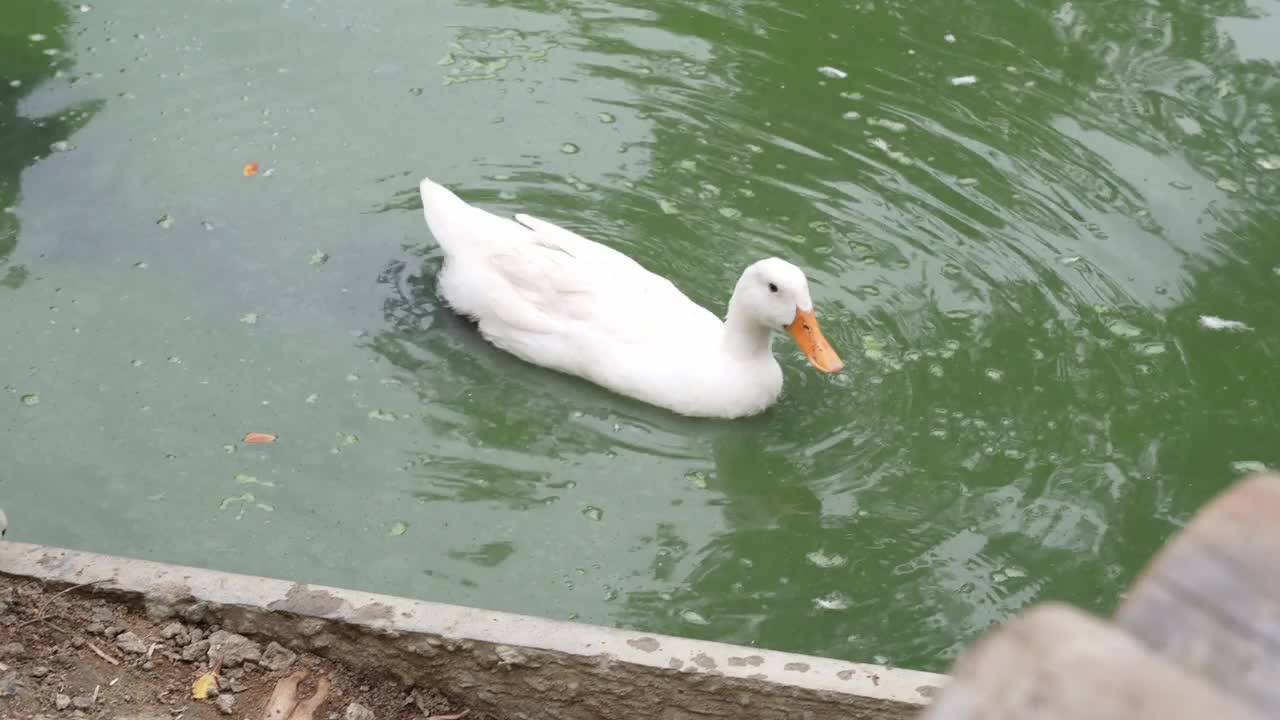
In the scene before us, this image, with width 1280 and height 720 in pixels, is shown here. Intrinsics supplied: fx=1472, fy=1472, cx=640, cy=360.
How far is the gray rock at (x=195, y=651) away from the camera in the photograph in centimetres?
382

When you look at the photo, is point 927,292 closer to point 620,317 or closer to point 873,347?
point 873,347

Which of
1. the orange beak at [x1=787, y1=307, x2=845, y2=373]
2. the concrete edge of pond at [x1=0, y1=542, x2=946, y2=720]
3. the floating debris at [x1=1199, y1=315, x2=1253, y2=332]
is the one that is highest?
the concrete edge of pond at [x1=0, y1=542, x2=946, y2=720]

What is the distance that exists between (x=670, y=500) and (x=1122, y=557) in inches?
65.1

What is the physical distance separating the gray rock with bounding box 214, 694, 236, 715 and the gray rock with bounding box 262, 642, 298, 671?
0.12 meters

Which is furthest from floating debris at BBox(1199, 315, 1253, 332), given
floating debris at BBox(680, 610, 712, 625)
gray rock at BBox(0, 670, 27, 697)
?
gray rock at BBox(0, 670, 27, 697)

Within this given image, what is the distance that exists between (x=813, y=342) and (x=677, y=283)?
3.76 ft

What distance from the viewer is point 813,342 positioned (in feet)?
19.0

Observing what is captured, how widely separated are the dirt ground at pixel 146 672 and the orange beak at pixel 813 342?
7.96 feet

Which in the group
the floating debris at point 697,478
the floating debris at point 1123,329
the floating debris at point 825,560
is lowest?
the floating debris at point 697,478

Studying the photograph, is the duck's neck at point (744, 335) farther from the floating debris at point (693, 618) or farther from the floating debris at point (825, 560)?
the floating debris at point (693, 618)

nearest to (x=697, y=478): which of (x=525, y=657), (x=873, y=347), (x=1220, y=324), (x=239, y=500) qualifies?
(x=873, y=347)

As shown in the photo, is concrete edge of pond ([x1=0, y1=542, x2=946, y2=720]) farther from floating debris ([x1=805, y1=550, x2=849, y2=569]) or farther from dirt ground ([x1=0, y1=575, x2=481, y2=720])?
floating debris ([x1=805, y1=550, x2=849, y2=569])

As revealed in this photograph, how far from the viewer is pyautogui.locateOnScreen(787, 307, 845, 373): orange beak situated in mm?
5730

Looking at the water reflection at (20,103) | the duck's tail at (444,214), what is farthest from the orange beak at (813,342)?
the water reflection at (20,103)
